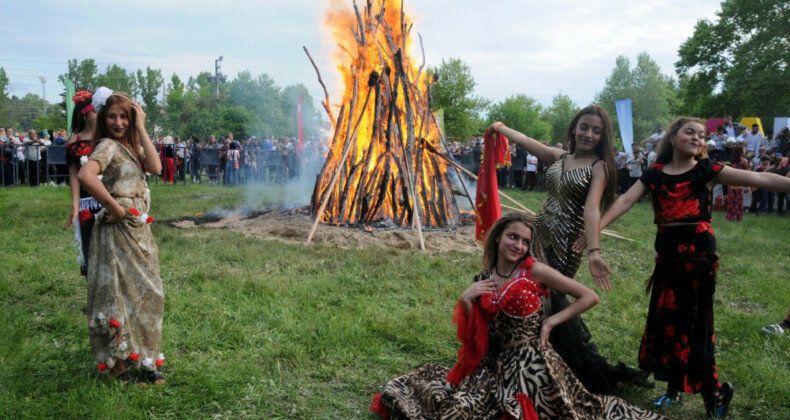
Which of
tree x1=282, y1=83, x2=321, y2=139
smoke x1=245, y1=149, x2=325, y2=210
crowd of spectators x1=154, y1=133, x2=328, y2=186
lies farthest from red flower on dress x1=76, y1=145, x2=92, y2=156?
tree x1=282, y1=83, x2=321, y2=139

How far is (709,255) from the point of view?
11.4ft

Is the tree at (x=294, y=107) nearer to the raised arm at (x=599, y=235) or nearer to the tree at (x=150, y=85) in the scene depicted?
the tree at (x=150, y=85)

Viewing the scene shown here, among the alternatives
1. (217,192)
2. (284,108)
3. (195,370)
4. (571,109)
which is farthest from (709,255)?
(571,109)

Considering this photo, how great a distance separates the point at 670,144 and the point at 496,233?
52.8 inches

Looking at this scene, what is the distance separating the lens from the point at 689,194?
137 inches

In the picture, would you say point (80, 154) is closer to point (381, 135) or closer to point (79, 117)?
point (79, 117)

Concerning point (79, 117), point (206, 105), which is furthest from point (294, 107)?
point (79, 117)

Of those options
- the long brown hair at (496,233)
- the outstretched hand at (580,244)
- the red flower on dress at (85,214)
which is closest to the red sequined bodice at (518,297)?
the long brown hair at (496,233)

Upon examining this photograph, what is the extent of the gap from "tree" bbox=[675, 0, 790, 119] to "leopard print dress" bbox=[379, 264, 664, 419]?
36.9 m

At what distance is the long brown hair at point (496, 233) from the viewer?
337 cm

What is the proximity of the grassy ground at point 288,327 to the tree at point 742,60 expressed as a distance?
3028 cm

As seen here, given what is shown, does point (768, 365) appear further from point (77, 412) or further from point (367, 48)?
point (367, 48)

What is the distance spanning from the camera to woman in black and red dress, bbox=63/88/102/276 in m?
4.22

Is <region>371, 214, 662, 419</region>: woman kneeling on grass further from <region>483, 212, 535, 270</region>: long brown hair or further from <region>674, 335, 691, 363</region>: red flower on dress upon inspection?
<region>674, 335, 691, 363</region>: red flower on dress
